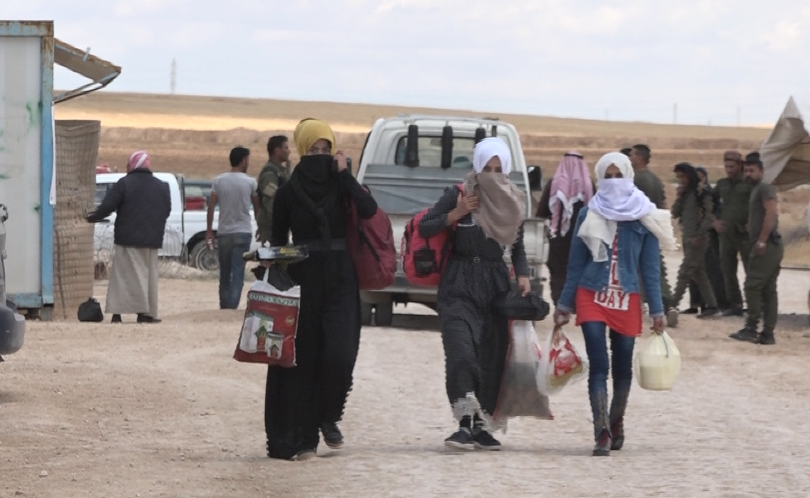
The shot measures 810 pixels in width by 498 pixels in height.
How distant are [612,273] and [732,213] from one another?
9.02 metres

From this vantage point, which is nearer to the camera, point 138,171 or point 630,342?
point 630,342

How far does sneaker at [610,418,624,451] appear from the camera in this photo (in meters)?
8.76

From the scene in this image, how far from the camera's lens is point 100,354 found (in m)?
12.7

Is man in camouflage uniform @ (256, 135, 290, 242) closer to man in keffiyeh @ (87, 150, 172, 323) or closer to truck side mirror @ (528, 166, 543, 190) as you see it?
man in keffiyeh @ (87, 150, 172, 323)

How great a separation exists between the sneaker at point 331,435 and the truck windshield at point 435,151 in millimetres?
8516

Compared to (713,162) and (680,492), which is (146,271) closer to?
(680,492)

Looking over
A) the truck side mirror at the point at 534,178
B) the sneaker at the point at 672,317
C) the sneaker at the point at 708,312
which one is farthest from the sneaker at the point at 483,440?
the sneaker at the point at 708,312

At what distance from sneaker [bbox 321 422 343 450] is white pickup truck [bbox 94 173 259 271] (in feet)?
50.9

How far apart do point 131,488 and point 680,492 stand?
251 centimetres

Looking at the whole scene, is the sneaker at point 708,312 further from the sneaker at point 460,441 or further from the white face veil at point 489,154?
the sneaker at point 460,441

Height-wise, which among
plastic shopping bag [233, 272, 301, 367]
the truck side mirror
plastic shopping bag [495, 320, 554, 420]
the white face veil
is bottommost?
plastic shopping bag [495, 320, 554, 420]

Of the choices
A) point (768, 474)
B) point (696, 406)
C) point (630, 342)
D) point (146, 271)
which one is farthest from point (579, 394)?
point (146, 271)

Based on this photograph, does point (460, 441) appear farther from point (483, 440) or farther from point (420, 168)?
point (420, 168)

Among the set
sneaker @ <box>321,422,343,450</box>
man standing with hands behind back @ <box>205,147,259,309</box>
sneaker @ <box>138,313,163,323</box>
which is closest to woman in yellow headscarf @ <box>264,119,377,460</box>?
sneaker @ <box>321,422,343,450</box>
